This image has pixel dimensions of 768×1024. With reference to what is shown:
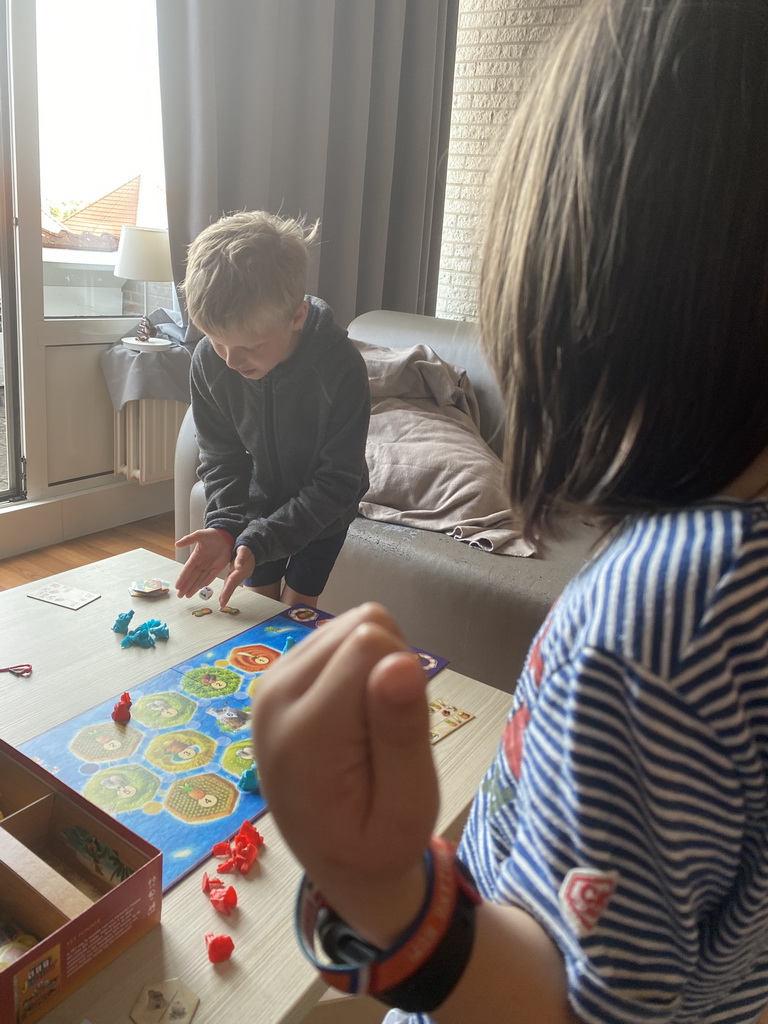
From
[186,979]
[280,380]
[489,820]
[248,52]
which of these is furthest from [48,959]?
[248,52]

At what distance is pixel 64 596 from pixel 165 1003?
0.78 metres

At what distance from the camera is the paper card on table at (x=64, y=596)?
123 centimetres

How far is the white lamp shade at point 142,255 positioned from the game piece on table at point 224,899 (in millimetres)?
2384

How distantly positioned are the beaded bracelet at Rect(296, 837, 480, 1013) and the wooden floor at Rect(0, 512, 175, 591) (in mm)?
2308

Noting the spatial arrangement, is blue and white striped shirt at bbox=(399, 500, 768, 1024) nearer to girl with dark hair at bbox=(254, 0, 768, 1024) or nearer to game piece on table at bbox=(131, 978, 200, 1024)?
girl with dark hair at bbox=(254, 0, 768, 1024)

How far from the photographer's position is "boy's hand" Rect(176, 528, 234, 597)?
1234 mm

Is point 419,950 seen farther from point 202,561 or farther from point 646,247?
point 202,561

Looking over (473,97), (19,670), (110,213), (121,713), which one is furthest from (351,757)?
(473,97)

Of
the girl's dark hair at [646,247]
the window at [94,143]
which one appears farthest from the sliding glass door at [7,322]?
the girl's dark hair at [646,247]

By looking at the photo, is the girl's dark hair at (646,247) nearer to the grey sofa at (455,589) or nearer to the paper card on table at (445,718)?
the paper card on table at (445,718)

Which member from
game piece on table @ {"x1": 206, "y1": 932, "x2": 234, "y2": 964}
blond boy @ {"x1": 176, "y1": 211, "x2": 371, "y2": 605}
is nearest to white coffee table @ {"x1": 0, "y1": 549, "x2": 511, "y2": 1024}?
game piece on table @ {"x1": 206, "y1": 932, "x2": 234, "y2": 964}

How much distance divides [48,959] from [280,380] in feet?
3.45

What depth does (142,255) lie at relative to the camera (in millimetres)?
2658

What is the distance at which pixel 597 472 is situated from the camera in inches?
15.1
